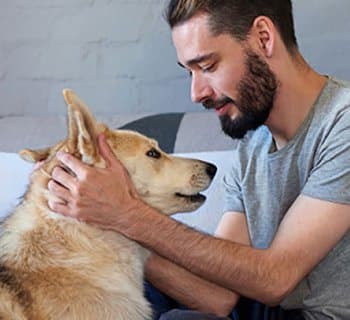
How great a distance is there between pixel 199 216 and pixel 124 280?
49 centimetres

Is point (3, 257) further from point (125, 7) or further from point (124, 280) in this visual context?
point (125, 7)

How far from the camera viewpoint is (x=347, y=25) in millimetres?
1953

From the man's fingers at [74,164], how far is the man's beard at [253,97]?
0.35 metres

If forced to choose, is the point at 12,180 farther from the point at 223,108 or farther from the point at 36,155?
the point at 223,108

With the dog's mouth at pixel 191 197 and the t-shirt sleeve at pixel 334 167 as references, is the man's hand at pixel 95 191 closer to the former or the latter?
the dog's mouth at pixel 191 197

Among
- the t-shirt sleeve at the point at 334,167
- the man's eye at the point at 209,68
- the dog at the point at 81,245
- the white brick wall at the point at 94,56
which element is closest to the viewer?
the dog at the point at 81,245

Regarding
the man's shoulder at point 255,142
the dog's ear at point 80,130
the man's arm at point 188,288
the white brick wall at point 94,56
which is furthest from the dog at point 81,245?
the white brick wall at point 94,56

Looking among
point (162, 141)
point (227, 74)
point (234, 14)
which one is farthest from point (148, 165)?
point (162, 141)

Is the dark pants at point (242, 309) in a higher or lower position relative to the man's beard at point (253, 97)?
lower

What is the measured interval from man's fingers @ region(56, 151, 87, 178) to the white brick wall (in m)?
0.96

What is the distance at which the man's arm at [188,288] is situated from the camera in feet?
4.56

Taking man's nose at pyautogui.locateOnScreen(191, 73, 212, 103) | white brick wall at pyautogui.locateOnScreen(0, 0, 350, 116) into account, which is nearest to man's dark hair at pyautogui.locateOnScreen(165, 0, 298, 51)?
man's nose at pyautogui.locateOnScreen(191, 73, 212, 103)

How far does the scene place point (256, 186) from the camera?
1.45 metres

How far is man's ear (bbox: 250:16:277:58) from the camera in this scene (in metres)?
1.32
